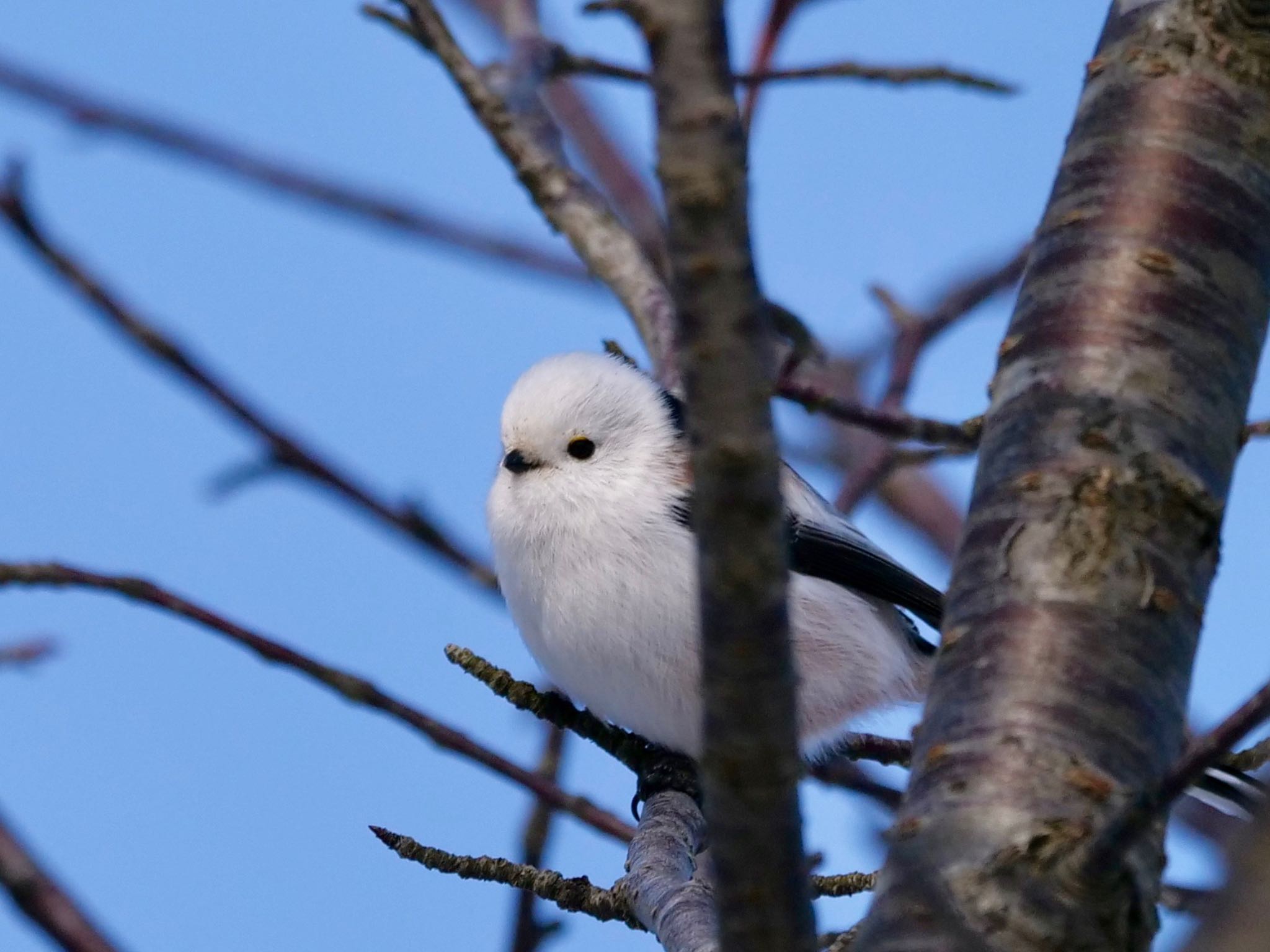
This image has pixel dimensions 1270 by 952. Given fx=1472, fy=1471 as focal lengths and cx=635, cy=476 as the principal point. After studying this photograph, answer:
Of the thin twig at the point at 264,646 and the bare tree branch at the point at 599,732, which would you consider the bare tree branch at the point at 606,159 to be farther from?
Result: the thin twig at the point at 264,646

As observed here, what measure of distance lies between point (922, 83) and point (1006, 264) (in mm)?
523

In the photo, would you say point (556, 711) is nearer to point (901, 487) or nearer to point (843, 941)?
point (843, 941)

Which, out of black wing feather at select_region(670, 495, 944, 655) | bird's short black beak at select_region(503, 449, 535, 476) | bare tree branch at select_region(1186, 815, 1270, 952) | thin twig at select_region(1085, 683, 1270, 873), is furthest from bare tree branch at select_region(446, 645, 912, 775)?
bare tree branch at select_region(1186, 815, 1270, 952)

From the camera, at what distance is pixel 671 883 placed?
63.7 inches

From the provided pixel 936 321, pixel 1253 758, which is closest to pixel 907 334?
pixel 936 321

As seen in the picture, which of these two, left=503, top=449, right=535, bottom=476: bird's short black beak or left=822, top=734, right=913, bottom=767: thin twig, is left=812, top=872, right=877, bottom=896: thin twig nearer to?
left=822, top=734, right=913, bottom=767: thin twig

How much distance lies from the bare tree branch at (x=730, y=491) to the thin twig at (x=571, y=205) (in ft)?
5.69

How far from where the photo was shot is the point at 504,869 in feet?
5.41

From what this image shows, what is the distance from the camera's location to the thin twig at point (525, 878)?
1615 millimetres

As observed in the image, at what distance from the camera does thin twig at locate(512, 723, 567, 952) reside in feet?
5.49

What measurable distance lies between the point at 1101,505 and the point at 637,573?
123cm

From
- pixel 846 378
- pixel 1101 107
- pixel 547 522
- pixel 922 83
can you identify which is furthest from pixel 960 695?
pixel 846 378

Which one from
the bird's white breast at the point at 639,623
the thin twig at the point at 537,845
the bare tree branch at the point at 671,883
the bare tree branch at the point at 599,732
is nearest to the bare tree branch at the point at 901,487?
the bird's white breast at the point at 639,623

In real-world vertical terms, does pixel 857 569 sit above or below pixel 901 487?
below
